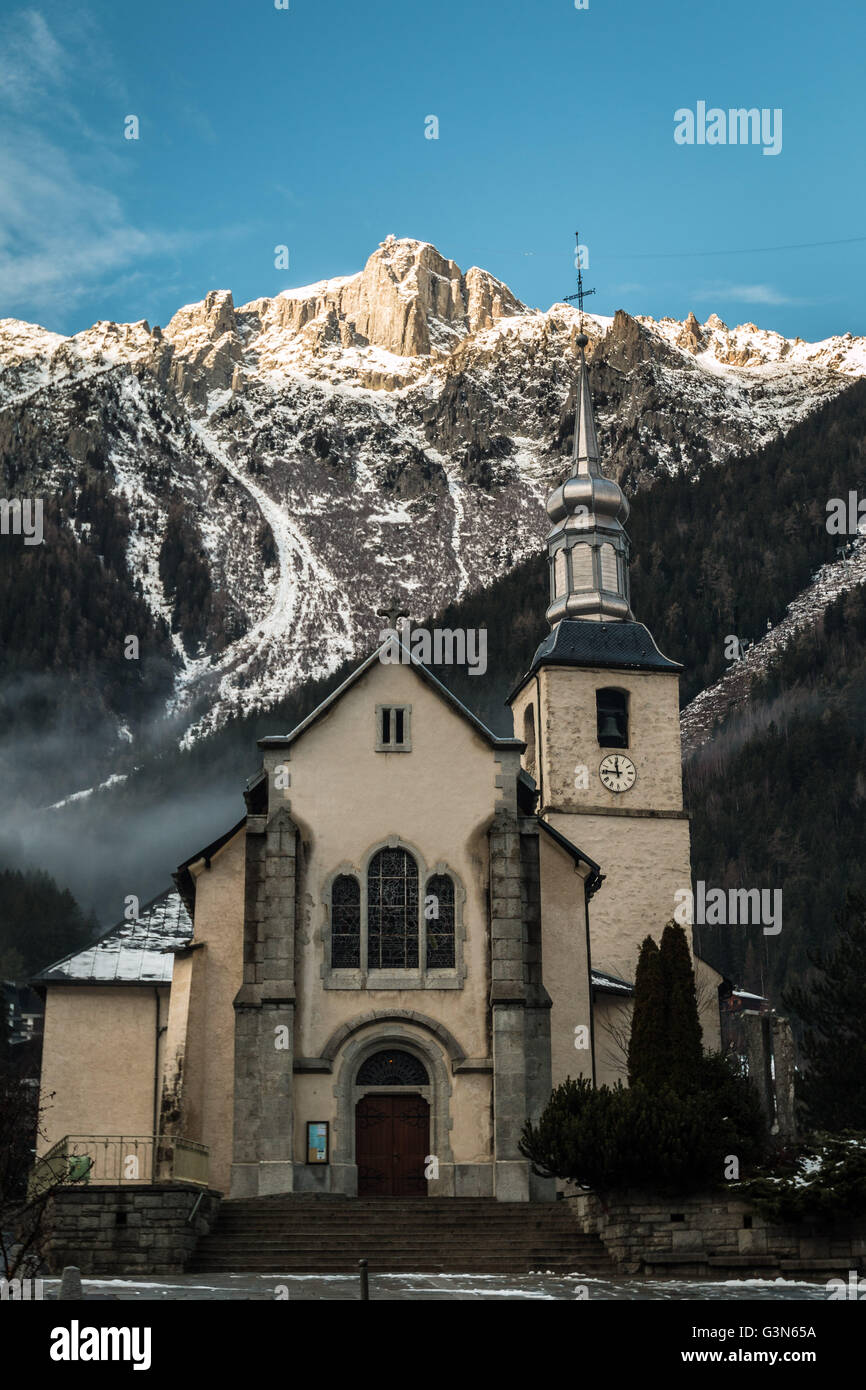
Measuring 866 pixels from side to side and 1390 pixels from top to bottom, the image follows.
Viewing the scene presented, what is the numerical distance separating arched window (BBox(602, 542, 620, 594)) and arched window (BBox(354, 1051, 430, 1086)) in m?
27.1

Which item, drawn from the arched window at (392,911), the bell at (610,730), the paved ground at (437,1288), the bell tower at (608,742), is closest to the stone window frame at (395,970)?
the arched window at (392,911)

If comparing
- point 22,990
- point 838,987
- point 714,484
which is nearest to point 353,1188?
point 838,987

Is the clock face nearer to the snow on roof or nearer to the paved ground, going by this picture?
the snow on roof

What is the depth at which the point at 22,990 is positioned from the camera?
12250 centimetres

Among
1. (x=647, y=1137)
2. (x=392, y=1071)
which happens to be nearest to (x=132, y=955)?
(x=392, y=1071)

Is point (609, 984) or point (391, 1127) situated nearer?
point (391, 1127)

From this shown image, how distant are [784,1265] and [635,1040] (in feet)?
19.3

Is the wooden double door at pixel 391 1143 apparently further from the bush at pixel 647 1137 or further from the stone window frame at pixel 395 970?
the bush at pixel 647 1137

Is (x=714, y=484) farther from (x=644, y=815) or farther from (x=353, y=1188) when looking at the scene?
(x=353, y=1188)

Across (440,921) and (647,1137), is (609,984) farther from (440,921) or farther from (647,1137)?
(647,1137)

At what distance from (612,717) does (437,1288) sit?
3599 centimetres

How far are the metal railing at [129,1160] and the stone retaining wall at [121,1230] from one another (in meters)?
3.78

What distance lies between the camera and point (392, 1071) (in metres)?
39.2

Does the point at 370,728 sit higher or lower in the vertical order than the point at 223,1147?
higher
